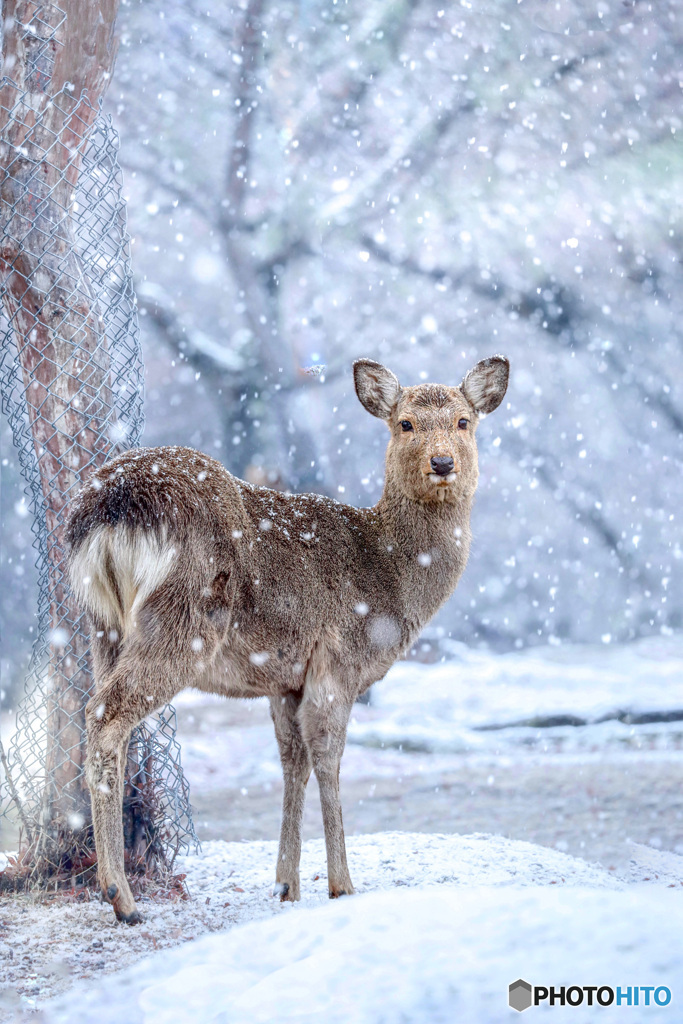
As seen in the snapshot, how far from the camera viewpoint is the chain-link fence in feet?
11.0

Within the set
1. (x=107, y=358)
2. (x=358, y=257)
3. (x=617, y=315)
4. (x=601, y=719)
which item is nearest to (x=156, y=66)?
(x=358, y=257)

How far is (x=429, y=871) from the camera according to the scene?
11.5 ft

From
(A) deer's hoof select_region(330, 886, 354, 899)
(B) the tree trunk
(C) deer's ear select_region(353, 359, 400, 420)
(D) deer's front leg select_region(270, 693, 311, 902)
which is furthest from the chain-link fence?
(C) deer's ear select_region(353, 359, 400, 420)

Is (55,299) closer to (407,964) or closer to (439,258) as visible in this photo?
(407,964)

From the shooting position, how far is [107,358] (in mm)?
3578

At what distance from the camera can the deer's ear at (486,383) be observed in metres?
3.37

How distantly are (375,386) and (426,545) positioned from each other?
65cm

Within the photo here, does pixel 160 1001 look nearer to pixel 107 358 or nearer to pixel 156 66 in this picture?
pixel 107 358

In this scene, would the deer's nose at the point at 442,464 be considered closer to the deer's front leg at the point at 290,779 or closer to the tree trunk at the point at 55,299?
the deer's front leg at the point at 290,779

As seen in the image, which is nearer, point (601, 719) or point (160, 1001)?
point (160, 1001)

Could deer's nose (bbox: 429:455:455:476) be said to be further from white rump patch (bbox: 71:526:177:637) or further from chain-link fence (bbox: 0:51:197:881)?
chain-link fence (bbox: 0:51:197:881)

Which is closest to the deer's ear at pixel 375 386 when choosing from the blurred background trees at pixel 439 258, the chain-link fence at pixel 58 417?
the chain-link fence at pixel 58 417

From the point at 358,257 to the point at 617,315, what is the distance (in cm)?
293

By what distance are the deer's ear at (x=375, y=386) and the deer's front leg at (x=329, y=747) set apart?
3.57ft
